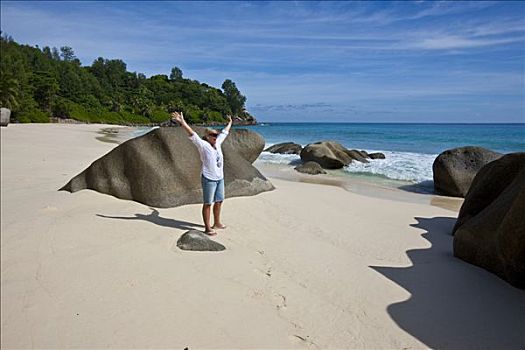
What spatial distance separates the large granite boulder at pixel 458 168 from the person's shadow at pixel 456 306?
26.0 feet

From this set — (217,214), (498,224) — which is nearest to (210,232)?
(217,214)

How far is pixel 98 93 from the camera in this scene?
97125 millimetres

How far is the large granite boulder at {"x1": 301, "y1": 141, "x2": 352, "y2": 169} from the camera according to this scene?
2005 centimetres

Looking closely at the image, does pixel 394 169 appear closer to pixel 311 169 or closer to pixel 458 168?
pixel 311 169

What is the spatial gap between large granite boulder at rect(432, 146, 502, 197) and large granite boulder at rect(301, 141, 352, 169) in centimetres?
Result: 699

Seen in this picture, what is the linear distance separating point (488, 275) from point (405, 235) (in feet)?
6.93

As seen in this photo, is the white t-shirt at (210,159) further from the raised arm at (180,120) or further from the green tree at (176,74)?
the green tree at (176,74)

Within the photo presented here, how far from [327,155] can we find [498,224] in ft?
51.0

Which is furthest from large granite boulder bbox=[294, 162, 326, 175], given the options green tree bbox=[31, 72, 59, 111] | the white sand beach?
green tree bbox=[31, 72, 59, 111]

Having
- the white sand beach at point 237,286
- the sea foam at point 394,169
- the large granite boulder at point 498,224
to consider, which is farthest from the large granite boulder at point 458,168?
the large granite boulder at point 498,224

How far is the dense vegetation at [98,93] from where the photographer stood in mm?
63062

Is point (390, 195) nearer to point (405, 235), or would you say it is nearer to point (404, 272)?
point (405, 235)

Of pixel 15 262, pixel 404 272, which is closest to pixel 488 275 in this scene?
pixel 404 272

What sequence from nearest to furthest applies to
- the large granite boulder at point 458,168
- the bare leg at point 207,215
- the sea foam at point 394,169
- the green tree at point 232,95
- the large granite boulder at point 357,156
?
the bare leg at point 207,215
the large granite boulder at point 458,168
the sea foam at point 394,169
the large granite boulder at point 357,156
the green tree at point 232,95
